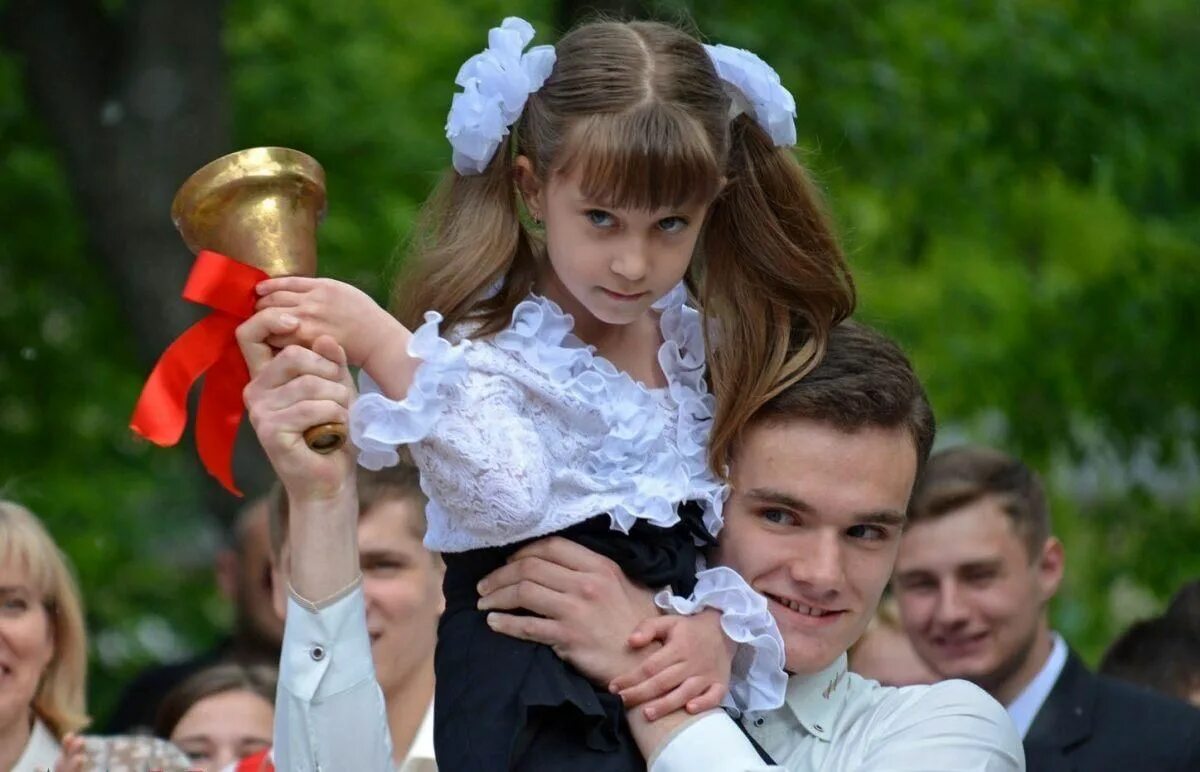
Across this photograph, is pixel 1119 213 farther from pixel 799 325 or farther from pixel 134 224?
pixel 799 325

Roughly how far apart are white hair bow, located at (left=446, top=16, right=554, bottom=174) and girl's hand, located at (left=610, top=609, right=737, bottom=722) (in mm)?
920

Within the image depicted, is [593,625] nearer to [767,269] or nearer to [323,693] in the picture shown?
[323,693]

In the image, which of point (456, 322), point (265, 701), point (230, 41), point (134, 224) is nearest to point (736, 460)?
point (456, 322)

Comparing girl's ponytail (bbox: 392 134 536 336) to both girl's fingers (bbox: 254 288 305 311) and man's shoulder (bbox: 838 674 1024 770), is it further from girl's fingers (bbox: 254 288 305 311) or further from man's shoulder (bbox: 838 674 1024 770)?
man's shoulder (bbox: 838 674 1024 770)

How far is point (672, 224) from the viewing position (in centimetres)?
365

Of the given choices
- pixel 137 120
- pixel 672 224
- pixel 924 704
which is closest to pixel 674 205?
pixel 672 224

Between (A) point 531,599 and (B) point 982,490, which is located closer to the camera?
(A) point 531,599

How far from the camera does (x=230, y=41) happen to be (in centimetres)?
952

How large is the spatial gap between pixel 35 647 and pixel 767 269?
2.60 meters

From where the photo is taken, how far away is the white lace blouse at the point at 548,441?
341 centimetres

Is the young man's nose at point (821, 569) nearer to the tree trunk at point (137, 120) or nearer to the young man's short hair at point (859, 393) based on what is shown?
the young man's short hair at point (859, 393)

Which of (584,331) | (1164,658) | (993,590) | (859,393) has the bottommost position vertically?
(1164,658)

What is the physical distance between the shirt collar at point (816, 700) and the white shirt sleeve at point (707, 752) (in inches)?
13.1

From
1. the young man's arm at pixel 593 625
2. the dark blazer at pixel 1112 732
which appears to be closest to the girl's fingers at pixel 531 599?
the young man's arm at pixel 593 625
